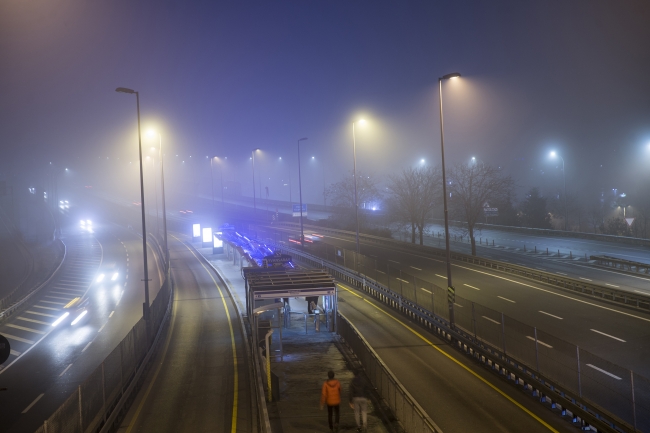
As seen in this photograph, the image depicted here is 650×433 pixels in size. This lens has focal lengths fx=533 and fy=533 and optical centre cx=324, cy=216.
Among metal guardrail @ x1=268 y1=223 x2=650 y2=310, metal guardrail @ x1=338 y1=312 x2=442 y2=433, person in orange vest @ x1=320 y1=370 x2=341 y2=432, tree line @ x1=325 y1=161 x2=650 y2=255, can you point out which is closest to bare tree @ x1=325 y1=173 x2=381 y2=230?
tree line @ x1=325 y1=161 x2=650 y2=255

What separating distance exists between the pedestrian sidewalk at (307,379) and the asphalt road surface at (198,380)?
1011 millimetres

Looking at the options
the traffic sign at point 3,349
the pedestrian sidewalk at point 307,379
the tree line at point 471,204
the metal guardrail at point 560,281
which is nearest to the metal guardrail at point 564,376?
the pedestrian sidewalk at point 307,379

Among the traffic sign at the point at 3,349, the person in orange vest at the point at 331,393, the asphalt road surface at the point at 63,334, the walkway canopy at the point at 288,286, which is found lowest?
the asphalt road surface at the point at 63,334

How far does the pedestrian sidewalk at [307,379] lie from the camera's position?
1273cm

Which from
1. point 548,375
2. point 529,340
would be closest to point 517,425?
point 548,375

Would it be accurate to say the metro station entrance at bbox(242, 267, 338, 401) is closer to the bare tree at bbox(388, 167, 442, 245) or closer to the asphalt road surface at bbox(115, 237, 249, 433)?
the asphalt road surface at bbox(115, 237, 249, 433)

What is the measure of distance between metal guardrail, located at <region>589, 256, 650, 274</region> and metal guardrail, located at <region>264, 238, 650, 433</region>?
69.8 ft

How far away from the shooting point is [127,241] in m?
72.7

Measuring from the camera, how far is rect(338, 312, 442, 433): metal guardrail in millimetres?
9961

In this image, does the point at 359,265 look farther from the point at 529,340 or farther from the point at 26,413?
the point at 26,413

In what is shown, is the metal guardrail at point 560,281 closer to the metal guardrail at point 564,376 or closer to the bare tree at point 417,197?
the bare tree at point 417,197

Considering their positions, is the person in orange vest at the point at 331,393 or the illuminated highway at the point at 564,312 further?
the illuminated highway at the point at 564,312

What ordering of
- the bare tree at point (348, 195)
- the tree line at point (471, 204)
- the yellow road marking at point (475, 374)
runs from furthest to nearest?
the bare tree at point (348, 195), the tree line at point (471, 204), the yellow road marking at point (475, 374)

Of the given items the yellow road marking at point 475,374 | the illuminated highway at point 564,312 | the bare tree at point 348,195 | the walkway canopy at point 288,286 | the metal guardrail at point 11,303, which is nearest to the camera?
the yellow road marking at point 475,374
